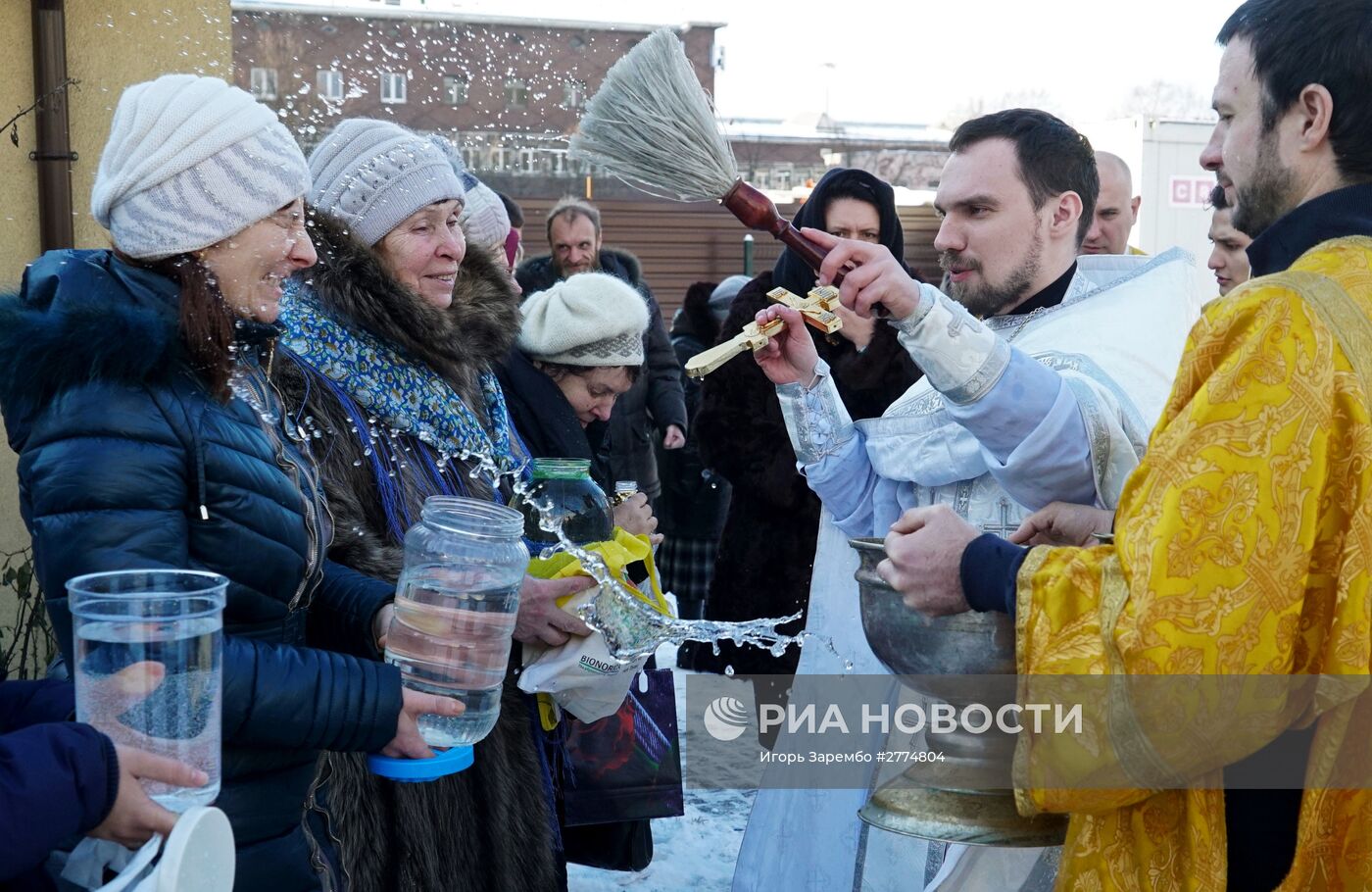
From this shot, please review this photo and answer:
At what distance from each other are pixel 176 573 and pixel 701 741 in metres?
4.69

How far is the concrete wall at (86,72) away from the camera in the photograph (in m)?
4.46

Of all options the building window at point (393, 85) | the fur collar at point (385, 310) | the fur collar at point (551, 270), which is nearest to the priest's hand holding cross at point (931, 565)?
the fur collar at point (385, 310)

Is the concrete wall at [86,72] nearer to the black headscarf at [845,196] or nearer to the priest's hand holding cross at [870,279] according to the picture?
the black headscarf at [845,196]

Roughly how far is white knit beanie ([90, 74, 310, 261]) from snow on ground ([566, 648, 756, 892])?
10.1 ft

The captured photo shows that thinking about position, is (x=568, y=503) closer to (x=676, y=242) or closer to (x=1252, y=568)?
(x=1252, y=568)

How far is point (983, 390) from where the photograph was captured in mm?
2535

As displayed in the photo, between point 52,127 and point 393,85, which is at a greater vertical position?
point 393,85

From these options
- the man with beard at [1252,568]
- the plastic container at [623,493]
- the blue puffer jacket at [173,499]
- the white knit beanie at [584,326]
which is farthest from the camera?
the white knit beanie at [584,326]

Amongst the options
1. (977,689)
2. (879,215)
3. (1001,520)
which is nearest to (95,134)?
(879,215)

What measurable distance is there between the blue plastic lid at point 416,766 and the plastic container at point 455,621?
0.05 metres

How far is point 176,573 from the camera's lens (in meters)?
1.78

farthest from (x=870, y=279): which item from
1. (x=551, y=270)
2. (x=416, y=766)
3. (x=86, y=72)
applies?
(x=551, y=270)

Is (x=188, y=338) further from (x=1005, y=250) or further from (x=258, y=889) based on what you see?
(x=1005, y=250)

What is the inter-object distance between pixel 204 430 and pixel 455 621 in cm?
55
